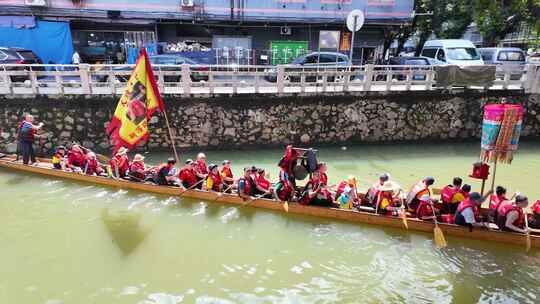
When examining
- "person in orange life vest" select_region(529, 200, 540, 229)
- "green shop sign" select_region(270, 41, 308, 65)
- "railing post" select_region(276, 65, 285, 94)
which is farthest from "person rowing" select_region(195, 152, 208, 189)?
"green shop sign" select_region(270, 41, 308, 65)

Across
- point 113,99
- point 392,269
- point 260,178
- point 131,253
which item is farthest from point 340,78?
point 131,253

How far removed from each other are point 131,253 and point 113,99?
7.09 metres

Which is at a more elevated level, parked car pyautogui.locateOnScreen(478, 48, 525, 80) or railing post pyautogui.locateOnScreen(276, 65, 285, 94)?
parked car pyautogui.locateOnScreen(478, 48, 525, 80)

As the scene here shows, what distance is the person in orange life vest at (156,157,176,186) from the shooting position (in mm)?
9797

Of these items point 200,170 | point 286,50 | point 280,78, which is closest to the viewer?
point 200,170

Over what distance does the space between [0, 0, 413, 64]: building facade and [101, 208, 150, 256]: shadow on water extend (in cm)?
1248

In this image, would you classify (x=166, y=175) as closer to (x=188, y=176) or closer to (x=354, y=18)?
(x=188, y=176)

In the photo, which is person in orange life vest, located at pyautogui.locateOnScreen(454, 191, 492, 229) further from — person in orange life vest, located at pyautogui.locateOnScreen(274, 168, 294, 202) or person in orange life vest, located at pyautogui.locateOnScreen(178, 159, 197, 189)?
person in orange life vest, located at pyautogui.locateOnScreen(178, 159, 197, 189)

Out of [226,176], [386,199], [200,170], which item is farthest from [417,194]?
[200,170]

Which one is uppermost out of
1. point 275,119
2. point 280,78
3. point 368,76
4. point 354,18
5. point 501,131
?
point 354,18

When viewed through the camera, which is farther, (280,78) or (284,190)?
(280,78)

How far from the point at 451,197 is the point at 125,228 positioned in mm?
7322

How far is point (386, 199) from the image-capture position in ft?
26.9

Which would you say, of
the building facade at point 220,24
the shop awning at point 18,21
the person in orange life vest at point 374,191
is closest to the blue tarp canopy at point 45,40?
the shop awning at point 18,21
